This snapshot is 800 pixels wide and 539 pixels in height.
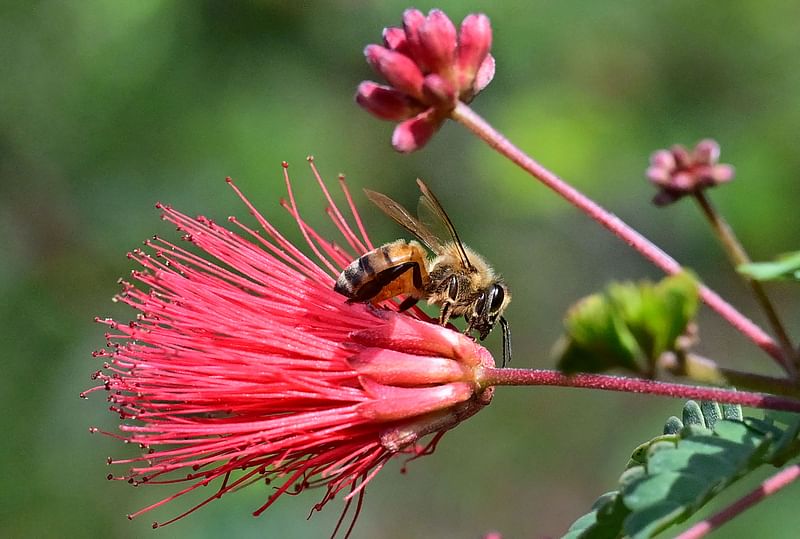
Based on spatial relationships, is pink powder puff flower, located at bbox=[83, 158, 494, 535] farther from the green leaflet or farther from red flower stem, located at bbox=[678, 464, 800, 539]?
red flower stem, located at bbox=[678, 464, 800, 539]

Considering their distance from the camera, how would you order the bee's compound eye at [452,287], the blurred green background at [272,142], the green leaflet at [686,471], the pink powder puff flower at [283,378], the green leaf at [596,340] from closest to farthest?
the green leaf at [596,340] → the green leaflet at [686,471] → the pink powder puff flower at [283,378] → the bee's compound eye at [452,287] → the blurred green background at [272,142]

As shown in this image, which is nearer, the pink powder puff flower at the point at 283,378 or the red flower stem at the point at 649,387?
the red flower stem at the point at 649,387

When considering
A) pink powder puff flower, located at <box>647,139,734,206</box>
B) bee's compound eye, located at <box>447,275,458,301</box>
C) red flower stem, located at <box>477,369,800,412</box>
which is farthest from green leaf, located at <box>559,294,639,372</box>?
bee's compound eye, located at <box>447,275,458,301</box>

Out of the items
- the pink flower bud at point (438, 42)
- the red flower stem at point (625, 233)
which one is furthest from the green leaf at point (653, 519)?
the pink flower bud at point (438, 42)

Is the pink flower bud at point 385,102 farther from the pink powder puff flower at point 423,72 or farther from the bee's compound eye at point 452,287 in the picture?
the bee's compound eye at point 452,287

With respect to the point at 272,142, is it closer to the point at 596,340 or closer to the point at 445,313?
the point at 445,313

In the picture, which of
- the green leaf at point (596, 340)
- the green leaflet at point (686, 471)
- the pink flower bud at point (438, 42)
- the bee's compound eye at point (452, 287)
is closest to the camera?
the green leaf at point (596, 340)

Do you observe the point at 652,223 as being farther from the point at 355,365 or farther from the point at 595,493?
the point at 355,365
